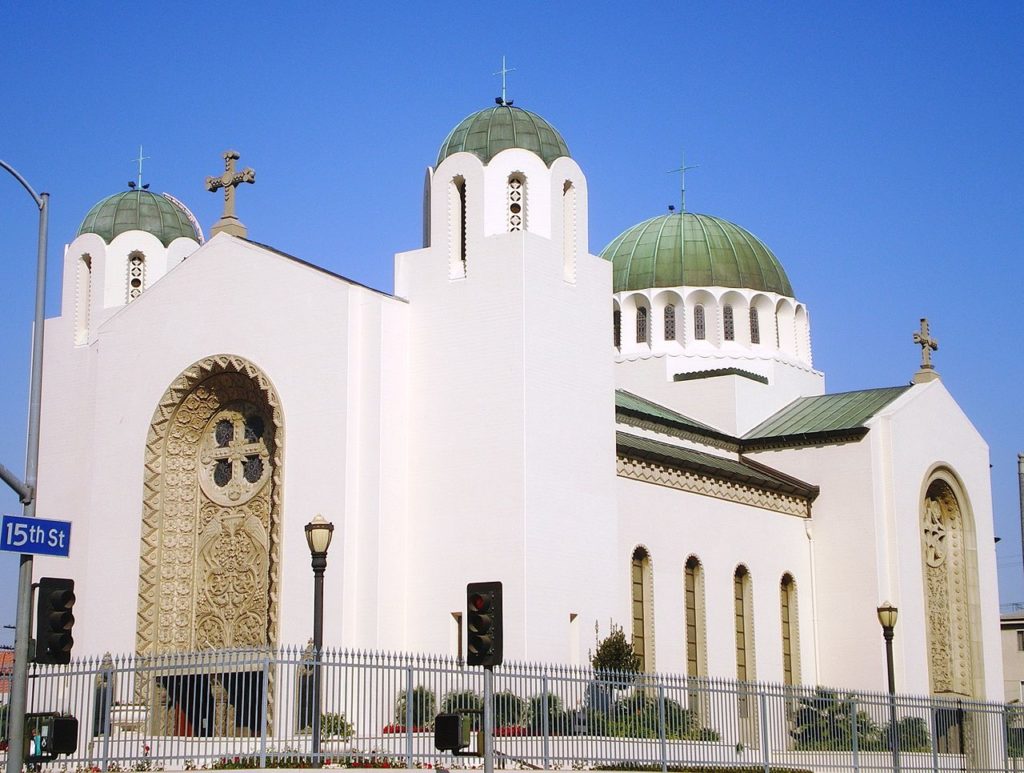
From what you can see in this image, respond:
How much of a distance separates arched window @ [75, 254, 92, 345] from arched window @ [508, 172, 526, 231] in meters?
12.1

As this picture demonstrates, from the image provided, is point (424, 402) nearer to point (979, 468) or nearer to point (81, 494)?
point (81, 494)

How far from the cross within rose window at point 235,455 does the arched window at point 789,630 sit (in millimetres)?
14345

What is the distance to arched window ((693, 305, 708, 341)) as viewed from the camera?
4819 cm

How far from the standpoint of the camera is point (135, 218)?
39094 millimetres

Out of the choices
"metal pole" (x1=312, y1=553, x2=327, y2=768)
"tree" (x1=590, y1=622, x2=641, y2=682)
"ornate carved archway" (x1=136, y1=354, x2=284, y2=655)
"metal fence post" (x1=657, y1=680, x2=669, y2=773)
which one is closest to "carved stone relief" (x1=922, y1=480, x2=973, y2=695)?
"tree" (x1=590, y1=622, x2=641, y2=682)

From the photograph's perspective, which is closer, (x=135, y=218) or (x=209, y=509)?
(x=209, y=509)

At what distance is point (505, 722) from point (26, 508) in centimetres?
784

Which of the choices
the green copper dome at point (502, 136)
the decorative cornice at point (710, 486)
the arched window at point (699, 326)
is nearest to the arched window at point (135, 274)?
the green copper dome at point (502, 136)

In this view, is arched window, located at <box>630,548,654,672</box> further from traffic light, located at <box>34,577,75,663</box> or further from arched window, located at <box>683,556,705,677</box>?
traffic light, located at <box>34,577,75,663</box>

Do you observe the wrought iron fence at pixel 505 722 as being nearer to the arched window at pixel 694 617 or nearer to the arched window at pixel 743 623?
the arched window at pixel 694 617

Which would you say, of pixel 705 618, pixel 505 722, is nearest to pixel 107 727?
pixel 505 722

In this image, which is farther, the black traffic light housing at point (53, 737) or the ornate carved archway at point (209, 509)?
the ornate carved archway at point (209, 509)

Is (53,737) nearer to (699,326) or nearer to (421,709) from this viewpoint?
(421,709)

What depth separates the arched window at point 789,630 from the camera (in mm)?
39688
